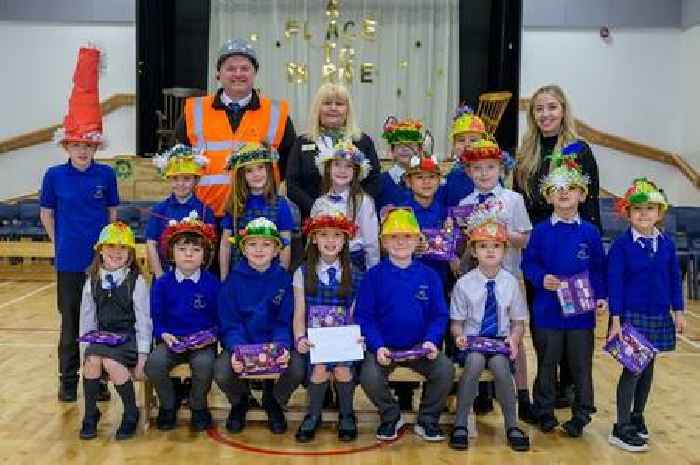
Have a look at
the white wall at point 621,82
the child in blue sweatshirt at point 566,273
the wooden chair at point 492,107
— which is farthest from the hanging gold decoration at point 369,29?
the child in blue sweatshirt at point 566,273

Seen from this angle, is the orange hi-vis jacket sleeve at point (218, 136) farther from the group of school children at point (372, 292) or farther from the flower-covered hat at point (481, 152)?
the flower-covered hat at point (481, 152)

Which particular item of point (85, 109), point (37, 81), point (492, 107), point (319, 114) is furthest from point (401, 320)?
point (37, 81)

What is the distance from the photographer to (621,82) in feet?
38.0

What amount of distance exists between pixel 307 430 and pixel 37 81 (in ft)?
31.8

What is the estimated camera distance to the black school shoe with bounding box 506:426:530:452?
3.66 meters

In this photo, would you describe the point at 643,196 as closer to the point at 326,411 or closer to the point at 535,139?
the point at 535,139

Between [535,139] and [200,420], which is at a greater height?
[535,139]

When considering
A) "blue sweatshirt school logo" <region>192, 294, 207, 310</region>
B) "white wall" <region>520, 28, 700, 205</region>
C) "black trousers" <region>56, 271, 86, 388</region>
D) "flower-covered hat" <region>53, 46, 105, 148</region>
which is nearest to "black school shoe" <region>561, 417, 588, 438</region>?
"blue sweatshirt school logo" <region>192, 294, 207, 310</region>

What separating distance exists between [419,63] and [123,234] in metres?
9.49

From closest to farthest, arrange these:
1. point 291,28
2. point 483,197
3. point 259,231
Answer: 1. point 259,231
2. point 483,197
3. point 291,28

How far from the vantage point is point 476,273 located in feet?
12.6

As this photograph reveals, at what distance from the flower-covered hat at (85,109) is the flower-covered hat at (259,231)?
3.58 ft

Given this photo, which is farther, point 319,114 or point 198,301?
point 319,114

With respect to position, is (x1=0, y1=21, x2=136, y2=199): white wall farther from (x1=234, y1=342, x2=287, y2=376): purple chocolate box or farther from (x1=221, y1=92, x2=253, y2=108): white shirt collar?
(x1=234, y1=342, x2=287, y2=376): purple chocolate box
